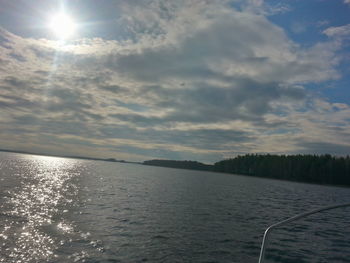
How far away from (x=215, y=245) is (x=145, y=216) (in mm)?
12856

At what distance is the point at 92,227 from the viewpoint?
90.3ft

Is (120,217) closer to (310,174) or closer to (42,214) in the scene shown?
(42,214)

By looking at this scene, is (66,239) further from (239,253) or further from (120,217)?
(239,253)

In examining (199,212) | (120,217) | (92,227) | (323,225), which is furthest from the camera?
(199,212)

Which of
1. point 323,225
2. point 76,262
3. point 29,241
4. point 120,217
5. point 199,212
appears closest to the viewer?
point 76,262

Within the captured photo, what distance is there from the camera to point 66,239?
76.5ft

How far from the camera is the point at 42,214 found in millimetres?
31859

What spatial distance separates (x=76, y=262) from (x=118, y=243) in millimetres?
5033

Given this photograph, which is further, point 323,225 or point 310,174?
point 310,174

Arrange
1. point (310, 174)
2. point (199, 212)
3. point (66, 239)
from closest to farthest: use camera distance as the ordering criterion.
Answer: point (66, 239)
point (199, 212)
point (310, 174)

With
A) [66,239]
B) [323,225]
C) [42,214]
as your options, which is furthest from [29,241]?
[323,225]

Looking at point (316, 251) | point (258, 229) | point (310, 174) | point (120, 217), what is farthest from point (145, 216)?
point (310, 174)

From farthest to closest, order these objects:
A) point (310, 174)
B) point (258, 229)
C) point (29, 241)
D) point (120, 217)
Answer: point (310, 174) < point (120, 217) < point (258, 229) < point (29, 241)

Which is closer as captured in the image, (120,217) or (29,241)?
(29,241)
